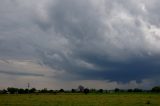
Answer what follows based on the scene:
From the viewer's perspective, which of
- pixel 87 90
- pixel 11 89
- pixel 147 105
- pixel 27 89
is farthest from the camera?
pixel 11 89

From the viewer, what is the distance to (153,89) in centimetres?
16900

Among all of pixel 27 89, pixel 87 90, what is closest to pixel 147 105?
pixel 87 90

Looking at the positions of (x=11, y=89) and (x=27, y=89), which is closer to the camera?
(x=27, y=89)

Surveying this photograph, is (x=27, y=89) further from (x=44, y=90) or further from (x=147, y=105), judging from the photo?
(x=147, y=105)

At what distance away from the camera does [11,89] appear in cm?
16662

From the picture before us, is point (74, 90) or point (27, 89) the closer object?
point (27, 89)

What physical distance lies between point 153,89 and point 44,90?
207 ft

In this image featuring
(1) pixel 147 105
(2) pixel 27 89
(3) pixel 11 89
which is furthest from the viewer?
(3) pixel 11 89

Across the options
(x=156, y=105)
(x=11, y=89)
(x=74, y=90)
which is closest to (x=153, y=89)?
(x=74, y=90)

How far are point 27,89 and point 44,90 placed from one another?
999cm

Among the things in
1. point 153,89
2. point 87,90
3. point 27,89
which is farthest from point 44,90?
point 153,89

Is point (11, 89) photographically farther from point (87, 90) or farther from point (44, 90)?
point (87, 90)

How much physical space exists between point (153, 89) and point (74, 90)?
4594cm

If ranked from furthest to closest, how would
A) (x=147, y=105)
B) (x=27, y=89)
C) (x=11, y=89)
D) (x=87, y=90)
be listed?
(x=11, y=89) → (x=27, y=89) → (x=87, y=90) → (x=147, y=105)
